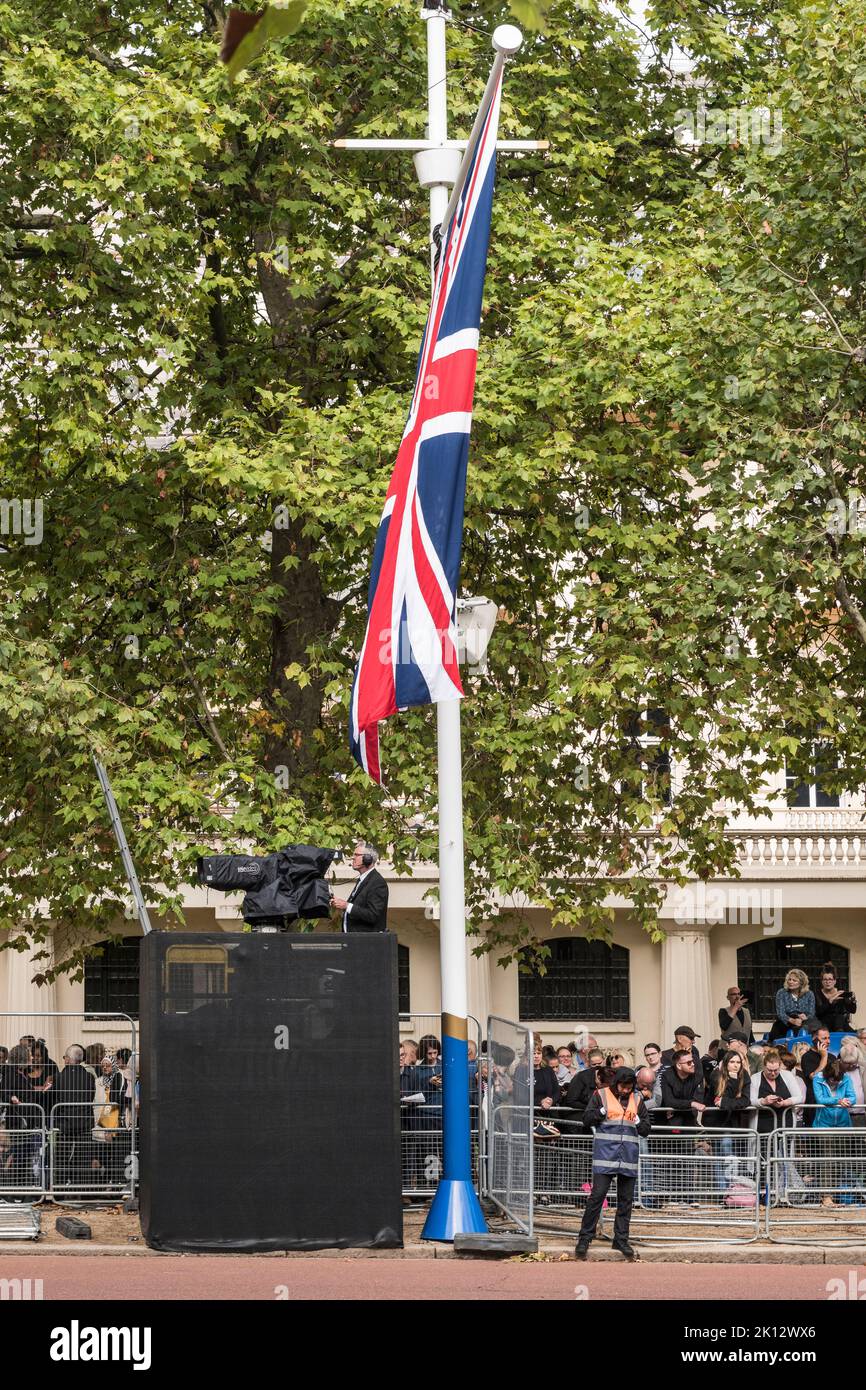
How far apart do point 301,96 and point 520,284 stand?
325cm

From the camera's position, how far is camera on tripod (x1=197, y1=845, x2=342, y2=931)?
14133 millimetres

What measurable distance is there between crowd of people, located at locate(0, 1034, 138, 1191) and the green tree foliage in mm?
3157

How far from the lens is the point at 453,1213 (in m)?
14.2

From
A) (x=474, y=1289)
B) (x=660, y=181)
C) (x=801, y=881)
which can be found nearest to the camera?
(x=474, y=1289)

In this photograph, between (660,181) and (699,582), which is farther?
(660,181)

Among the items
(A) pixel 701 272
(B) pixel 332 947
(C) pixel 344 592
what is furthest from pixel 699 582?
(B) pixel 332 947

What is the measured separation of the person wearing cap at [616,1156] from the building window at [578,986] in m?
23.1

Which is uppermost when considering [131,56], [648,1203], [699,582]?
[131,56]

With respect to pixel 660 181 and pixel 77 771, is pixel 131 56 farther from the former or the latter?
pixel 77 771

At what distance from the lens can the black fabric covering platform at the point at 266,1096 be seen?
44.0ft

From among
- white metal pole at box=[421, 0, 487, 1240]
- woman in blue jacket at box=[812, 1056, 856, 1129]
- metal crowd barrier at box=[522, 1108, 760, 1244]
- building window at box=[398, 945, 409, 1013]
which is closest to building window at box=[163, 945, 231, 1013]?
white metal pole at box=[421, 0, 487, 1240]

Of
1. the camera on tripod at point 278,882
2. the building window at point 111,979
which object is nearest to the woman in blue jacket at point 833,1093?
the camera on tripod at point 278,882

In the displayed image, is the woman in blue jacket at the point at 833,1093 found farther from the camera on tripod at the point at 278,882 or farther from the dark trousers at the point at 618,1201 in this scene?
the camera on tripod at the point at 278,882

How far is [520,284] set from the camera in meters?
21.6
